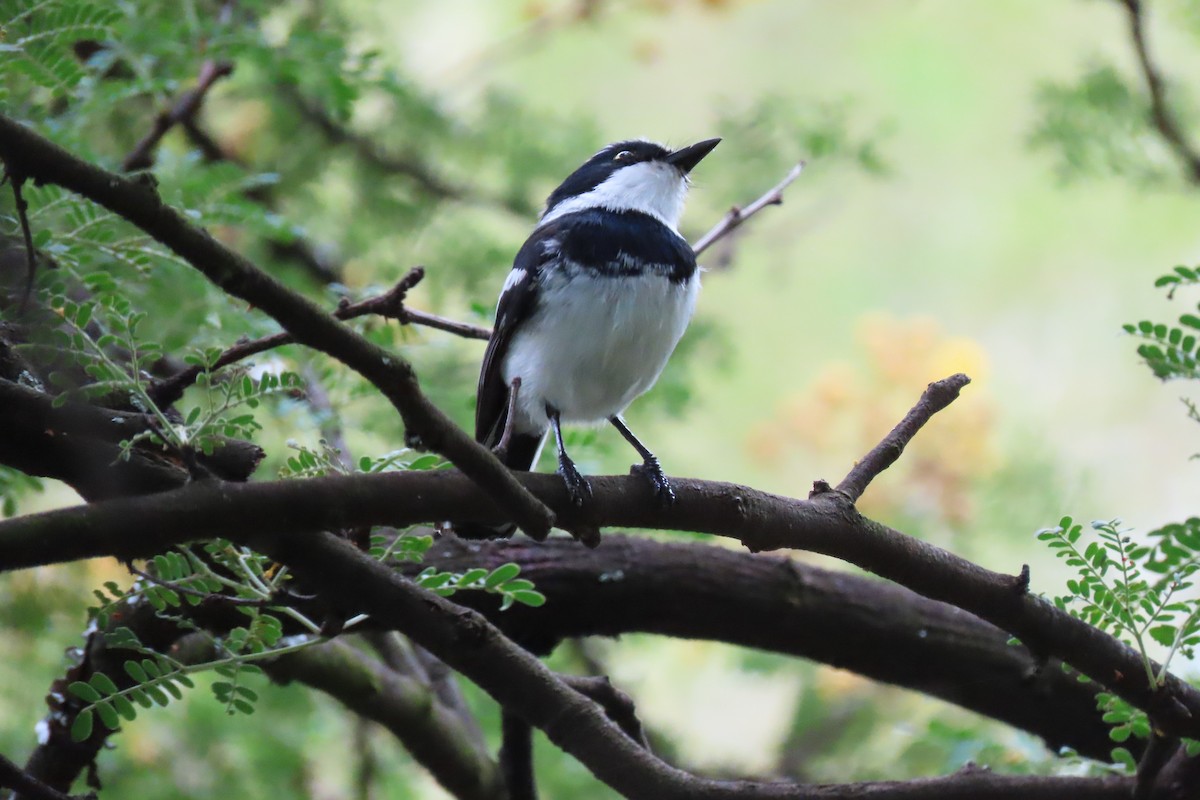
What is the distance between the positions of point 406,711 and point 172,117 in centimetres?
158

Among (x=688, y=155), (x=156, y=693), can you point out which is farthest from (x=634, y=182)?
(x=156, y=693)

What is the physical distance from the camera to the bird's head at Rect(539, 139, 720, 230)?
3.01m

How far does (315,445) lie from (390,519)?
181cm

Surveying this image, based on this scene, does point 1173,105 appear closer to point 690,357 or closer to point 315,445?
point 690,357

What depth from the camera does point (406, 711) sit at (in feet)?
8.58

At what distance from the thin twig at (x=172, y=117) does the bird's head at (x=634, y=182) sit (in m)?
0.92

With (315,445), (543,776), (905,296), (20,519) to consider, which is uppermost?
(905,296)

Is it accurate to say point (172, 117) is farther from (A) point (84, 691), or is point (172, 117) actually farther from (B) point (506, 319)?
(A) point (84, 691)

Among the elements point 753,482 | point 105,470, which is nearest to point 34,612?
point 105,470

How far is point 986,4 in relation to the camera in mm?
7109

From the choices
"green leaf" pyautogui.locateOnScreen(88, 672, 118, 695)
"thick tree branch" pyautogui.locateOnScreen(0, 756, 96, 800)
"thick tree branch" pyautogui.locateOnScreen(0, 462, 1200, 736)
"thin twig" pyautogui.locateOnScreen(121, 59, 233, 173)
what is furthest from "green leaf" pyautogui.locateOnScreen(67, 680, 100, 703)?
"thin twig" pyautogui.locateOnScreen(121, 59, 233, 173)

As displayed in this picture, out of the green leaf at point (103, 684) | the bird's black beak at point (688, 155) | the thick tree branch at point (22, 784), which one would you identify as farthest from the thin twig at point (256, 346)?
the bird's black beak at point (688, 155)

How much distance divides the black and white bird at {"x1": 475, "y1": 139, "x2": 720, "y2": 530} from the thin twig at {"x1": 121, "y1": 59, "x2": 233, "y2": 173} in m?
0.91

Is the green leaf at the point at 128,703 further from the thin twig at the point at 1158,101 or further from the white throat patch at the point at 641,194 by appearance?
the thin twig at the point at 1158,101
